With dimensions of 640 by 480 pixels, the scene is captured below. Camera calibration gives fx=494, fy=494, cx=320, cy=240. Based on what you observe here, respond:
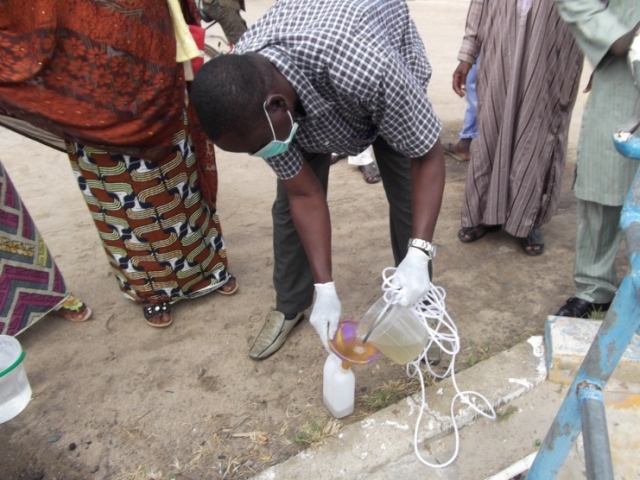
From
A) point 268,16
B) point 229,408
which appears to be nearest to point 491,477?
point 229,408

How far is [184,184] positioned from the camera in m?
2.14

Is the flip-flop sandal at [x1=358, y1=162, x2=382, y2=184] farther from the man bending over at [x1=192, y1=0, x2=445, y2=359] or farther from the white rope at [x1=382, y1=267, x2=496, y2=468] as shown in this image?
the white rope at [x1=382, y1=267, x2=496, y2=468]

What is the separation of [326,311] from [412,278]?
0.30 meters

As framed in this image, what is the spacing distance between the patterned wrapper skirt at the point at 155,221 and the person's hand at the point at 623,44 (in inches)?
63.6

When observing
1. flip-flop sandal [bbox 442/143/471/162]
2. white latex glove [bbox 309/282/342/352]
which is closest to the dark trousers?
white latex glove [bbox 309/282/342/352]


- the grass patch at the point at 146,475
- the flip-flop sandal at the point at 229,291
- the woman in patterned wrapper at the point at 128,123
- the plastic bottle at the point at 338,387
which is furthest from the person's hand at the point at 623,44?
the grass patch at the point at 146,475

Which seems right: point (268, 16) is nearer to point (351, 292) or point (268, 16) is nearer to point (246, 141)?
point (246, 141)

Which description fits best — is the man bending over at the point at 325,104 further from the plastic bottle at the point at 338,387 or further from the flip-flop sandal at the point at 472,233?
the flip-flop sandal at the point at 472,233

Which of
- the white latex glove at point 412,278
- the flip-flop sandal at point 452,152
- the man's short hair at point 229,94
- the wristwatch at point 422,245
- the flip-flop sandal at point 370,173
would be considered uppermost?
the man's short hair at point 229,94

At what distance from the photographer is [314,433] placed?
67.3 inches

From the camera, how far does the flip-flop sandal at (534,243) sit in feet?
8.58

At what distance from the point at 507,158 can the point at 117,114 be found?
1.79 meters

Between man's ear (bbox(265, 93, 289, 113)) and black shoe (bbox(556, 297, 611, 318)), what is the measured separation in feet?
5.04

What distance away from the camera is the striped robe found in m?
2.19
